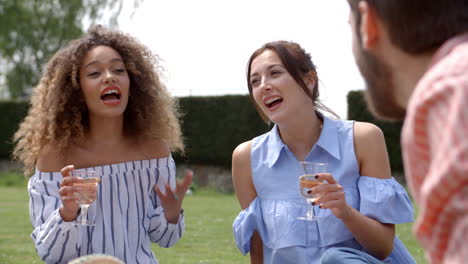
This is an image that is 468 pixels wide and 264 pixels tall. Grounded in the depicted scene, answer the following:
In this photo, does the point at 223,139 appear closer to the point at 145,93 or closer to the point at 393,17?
the point at 145,93

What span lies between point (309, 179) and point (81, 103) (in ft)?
5.45

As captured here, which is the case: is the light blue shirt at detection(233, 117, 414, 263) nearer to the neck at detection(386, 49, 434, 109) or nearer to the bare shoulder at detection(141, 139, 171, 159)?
the bare shoulder at detection(141, 139, 171, 159)

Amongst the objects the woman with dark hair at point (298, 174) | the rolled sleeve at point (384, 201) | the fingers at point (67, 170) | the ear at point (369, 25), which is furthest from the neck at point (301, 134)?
the ear at point (369, 25)

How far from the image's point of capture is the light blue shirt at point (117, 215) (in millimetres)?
3766

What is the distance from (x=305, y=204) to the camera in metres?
3.78

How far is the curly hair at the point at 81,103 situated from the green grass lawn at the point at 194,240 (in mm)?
2760

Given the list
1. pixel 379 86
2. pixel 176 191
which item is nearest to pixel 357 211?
pixel 176 191

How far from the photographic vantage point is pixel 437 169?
1144 millimetres

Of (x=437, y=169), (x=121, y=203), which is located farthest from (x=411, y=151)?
(x=121, y=203)

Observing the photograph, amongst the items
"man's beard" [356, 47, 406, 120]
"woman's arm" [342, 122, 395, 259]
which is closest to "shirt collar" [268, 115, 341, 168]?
"woman's arm" [342, 122, 395, 259]

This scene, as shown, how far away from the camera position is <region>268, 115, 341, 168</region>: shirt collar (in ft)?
12.5

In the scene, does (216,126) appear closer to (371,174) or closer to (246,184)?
(246,184)

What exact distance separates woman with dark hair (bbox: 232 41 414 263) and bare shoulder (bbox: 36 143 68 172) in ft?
3.66

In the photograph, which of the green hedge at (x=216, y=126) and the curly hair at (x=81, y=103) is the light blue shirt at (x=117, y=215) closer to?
the curly hair at (x=81, y=103)
